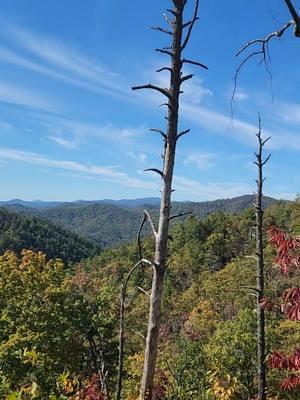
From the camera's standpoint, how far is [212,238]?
88.6m

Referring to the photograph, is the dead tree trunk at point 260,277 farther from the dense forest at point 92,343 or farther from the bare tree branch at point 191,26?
the bare tree branch at point 191,26

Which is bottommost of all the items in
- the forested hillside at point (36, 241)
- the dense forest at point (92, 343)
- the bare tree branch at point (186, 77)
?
the forested hillside at point (36, 241)

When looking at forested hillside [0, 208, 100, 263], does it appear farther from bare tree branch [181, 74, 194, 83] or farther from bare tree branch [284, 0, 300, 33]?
bare tree branch [284, 0, 300, 33]

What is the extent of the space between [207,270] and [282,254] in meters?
80.8

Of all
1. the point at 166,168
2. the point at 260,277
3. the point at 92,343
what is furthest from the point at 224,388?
the point at 92,343

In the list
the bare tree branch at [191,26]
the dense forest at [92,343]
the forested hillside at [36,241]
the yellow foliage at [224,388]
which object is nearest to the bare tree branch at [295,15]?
the bare tree branch at [191,26]

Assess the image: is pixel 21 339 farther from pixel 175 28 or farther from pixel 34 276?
pixel 175 28

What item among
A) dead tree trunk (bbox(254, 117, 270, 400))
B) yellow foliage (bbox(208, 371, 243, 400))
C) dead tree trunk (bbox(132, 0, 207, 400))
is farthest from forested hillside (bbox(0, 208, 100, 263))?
dead tree trunk (bbox(132, 0, 207, 400))

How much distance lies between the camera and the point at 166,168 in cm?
522

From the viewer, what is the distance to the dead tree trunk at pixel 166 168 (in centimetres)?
495

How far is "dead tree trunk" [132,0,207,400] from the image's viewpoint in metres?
4.95

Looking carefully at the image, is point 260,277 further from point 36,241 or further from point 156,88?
point 36,241

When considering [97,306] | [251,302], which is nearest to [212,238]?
[251,302]

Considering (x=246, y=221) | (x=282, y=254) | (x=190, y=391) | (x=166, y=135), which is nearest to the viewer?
(x=282, y=254)
